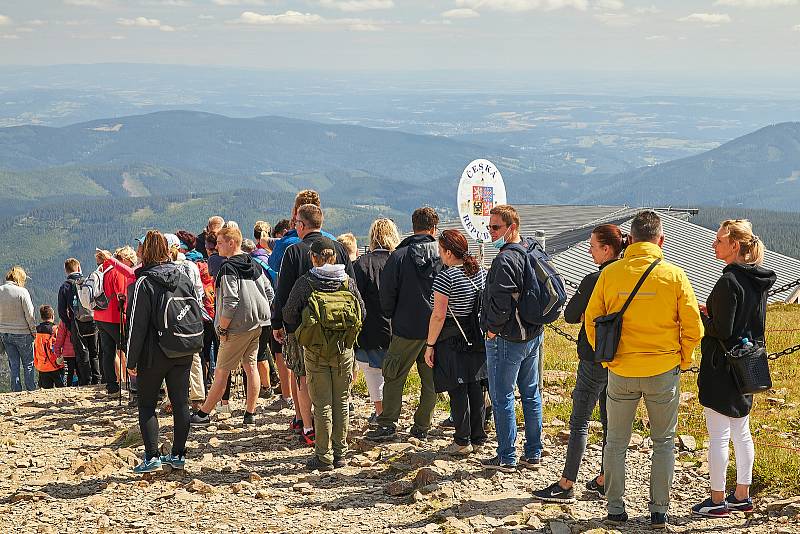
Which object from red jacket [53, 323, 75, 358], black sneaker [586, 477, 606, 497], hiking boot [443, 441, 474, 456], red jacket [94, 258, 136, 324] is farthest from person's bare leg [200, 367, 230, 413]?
red jacket [53, 323, 75, 358]

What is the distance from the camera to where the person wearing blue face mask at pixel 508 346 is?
20.3 ft

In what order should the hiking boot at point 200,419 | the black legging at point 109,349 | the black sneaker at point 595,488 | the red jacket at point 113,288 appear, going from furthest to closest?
the black legging at point 109,349 → the red jacket at point 113,288 → the hiking boot at point 200,419 → the black sneaker at point 595,488

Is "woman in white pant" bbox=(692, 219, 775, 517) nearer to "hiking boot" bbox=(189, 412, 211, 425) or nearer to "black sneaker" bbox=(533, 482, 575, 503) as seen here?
"black sneaker" bbox=(533, 482, 575, 503)

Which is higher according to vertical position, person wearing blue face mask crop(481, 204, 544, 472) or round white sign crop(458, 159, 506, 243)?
round white sign crop(458, 159, 506, 243)

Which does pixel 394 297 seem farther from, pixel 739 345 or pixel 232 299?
pixel 739 345

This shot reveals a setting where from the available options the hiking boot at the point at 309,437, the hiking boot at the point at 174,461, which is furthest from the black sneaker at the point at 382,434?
the hiking boot at the point at 174,461

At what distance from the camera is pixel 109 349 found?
979 cm

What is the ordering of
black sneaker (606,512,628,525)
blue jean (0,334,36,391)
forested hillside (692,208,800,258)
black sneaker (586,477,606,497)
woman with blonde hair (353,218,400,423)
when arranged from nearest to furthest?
black sneaker (606,512,628,525)
black sneaker (586,477,606,497)
woman with blonde hair (353,218,400,423)
blue jean (0,334,36,391)
forested hillside (692,208,800,258)

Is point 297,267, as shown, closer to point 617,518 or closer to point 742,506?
point 617,518

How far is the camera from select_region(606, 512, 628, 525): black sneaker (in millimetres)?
5555

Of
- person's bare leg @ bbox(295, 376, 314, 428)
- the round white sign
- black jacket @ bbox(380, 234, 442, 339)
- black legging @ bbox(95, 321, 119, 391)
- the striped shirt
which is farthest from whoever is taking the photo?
the round white sign

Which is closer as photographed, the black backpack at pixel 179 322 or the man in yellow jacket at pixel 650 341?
the man in yellow jacket at pixel 650 341

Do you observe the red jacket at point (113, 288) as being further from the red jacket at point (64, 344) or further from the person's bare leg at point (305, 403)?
the red jacket at point (64, 344)

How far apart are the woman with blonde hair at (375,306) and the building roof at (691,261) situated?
29.5m
